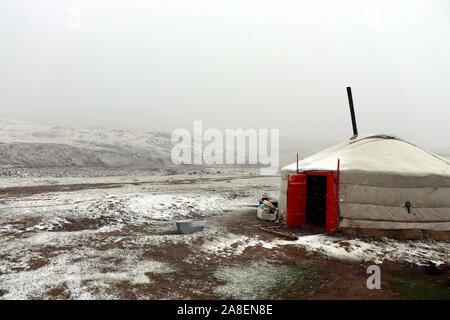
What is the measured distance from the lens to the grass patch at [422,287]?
369 cm

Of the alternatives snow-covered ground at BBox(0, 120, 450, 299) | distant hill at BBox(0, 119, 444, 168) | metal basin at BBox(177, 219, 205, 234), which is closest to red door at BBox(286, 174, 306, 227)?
snow-covered ground at BBox(0, 120, 450, 299)

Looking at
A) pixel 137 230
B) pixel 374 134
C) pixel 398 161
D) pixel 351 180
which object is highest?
pixel 374 134

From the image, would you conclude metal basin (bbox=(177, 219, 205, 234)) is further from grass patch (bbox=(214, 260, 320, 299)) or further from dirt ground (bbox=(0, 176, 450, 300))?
grass patch (bbox=(214, 260, 320, 299))

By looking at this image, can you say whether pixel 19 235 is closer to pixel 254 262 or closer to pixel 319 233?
pixel 254 262

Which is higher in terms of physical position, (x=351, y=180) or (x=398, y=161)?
(x=398, y=161)

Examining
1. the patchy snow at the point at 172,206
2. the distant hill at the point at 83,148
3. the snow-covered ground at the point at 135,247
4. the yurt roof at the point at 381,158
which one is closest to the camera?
the snow-covered ground at the point at 135,247

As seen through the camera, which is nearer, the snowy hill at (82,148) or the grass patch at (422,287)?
the grass patch at (422,287)

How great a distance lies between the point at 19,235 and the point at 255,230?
515 centimetres

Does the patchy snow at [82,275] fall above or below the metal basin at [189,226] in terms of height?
below

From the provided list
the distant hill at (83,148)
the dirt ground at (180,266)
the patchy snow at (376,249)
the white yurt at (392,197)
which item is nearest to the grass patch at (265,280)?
the dirt ground at (180,266)

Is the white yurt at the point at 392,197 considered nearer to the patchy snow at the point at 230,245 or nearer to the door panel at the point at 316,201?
the door panel at the point at 316,201

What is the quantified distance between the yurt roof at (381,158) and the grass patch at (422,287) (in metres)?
2.87
